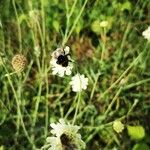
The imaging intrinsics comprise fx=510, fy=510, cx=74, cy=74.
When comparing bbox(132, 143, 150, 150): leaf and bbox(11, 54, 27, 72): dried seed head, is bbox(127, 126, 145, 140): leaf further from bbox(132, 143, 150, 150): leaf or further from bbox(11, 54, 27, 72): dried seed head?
bbox(11, 54, 27, 72): dried seed head

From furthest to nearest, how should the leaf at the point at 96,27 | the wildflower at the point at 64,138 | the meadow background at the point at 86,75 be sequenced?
the leaf at the point at 96,27
the meadow background at the point at 86,75
the wildflower at the point at 64,138

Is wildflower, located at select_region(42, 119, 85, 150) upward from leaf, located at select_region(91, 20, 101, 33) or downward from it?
downward

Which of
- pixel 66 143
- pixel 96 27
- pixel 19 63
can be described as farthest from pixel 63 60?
pixel 96 27

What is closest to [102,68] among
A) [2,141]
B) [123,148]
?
[123,148]

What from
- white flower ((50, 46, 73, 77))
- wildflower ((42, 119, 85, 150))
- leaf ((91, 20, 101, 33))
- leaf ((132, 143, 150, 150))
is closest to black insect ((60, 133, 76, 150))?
wildflower ((42, 119, 85, 150))

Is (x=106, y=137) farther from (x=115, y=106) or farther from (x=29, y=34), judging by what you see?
(x=29, y=34)

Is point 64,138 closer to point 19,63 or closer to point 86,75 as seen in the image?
point 19,63

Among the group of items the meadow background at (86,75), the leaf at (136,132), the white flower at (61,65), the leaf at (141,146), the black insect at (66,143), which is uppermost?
the meadow background at (86,75)

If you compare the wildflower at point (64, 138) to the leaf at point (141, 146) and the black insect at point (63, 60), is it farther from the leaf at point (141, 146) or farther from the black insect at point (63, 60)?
the leaf at point (141, 146)

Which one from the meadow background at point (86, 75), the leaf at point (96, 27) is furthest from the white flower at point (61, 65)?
the leaf at point (96, 27)
